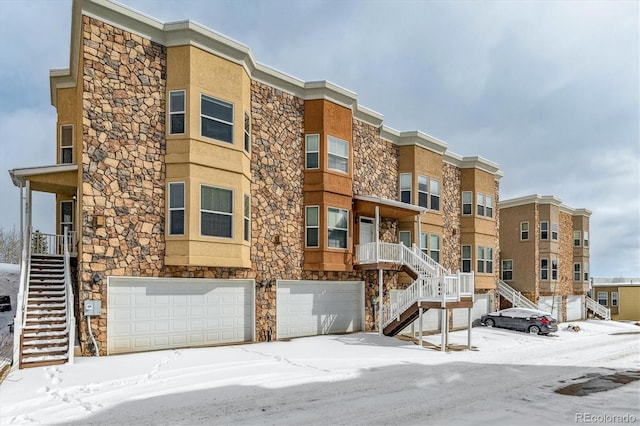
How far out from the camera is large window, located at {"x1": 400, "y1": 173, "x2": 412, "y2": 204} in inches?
906

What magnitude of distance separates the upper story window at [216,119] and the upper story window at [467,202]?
56.2ft

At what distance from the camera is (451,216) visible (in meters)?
26.2

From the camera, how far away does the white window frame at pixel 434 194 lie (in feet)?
78.4

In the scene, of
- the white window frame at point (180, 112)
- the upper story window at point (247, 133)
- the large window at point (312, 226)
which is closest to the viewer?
the white window frame at point (180, 112)

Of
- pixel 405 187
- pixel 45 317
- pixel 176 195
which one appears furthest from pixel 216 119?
pixel 405 187

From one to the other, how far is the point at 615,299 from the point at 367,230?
36261 millimetres

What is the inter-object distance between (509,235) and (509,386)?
82.9 feet

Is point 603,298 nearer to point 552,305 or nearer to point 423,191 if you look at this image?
point 552,305

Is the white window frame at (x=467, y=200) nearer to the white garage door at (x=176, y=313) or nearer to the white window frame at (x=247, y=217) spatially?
the white window frame at (x=247, y=217)

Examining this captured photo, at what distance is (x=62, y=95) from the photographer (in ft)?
59.8

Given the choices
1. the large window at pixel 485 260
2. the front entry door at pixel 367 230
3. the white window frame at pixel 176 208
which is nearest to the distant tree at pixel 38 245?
the white window frame at pixel 176 208

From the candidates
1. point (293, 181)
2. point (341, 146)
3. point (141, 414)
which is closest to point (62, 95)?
point (293, 181)

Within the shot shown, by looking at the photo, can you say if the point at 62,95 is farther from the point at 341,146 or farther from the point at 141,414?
the point at 141,414

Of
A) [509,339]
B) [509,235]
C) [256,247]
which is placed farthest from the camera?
[509,235]
